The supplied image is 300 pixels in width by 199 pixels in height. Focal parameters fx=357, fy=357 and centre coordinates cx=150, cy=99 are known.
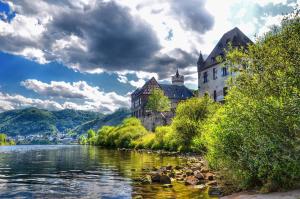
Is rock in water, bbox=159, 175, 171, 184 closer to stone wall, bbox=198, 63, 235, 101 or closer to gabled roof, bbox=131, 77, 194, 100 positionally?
stone wall, bbox=198, 63, 235, 101

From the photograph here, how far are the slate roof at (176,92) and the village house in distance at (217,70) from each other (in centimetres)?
6573

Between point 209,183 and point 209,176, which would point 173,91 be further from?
point 209,183

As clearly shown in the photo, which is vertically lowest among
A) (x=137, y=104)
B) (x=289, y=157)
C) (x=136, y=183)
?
(x=136, y=183)

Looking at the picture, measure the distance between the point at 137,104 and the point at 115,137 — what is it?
120 ft

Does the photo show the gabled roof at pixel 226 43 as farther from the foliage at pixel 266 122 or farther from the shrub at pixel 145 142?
the foliage at pixel 266 122

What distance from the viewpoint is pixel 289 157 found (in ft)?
57.2

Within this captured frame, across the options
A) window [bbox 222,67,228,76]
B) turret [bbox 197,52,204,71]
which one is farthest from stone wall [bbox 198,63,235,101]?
turret [bbox 197,52,204,71]

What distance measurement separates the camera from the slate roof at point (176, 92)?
529 ft

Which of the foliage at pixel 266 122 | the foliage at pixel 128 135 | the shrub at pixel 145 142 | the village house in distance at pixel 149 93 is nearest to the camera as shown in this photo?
the foliage at pixel 266 122

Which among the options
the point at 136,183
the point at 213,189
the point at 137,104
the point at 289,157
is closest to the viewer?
the point at 289,157

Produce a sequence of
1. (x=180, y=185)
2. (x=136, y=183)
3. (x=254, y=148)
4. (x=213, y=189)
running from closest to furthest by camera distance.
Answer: (x=254, y=148)
(x=213, y=189)
(x=180, y=185)
(x=136, y=183)

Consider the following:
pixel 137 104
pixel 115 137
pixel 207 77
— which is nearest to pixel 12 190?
pixel 207 77

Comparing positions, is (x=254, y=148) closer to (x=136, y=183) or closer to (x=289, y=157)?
(x=289, y=157)

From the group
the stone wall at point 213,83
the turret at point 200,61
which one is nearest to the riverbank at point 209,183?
the stone wall at point 213,83
